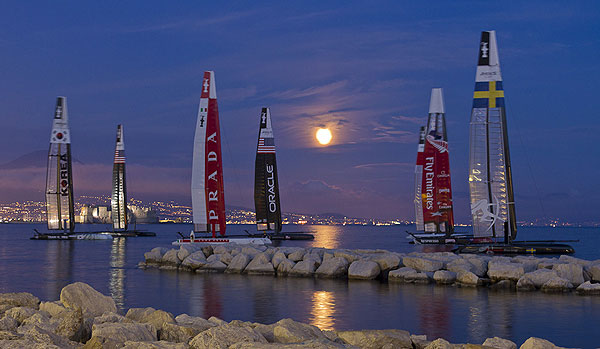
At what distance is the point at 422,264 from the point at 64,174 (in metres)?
39.5

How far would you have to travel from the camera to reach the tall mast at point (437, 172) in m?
42.6

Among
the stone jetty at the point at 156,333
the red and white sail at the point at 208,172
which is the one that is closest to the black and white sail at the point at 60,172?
the red and white sail at the point at 208,172

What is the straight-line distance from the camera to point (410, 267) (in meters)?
19.5

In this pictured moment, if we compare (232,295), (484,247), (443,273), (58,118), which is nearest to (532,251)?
(484,247)

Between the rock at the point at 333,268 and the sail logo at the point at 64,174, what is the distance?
36611mm

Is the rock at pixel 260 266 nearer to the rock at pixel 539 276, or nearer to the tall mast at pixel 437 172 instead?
the rock at pixel 539 276

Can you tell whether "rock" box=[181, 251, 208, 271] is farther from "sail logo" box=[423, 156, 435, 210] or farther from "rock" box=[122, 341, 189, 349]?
"sail logo" box=[423, 156, 435, 210]

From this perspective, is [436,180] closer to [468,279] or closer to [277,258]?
[277,258]

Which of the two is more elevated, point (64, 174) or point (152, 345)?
point (64, 174)

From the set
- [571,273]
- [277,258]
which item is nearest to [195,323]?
[571,273]

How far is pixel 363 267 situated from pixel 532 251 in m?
9.99

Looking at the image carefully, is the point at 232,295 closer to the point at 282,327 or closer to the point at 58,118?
the point at 282,327

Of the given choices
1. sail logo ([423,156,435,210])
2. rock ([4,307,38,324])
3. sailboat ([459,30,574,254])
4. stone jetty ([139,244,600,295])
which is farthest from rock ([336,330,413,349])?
sail logo ([423,156,435,210])

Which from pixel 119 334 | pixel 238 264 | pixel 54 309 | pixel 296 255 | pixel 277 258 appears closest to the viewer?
pixel 119 334
